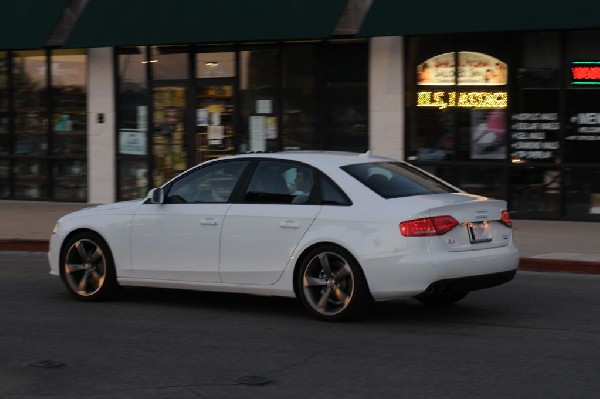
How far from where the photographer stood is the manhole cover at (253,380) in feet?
25.0

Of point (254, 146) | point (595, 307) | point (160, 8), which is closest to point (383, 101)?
point (254, 146)

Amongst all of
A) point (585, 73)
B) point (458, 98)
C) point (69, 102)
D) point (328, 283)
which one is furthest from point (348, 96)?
point (328, 283)

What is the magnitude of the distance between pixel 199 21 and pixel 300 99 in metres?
2.29

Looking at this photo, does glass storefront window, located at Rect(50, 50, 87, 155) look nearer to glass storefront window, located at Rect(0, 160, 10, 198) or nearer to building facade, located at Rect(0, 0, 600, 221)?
building facade, located at Rect(0, 0, 600, 221)

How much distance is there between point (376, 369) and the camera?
798 cm

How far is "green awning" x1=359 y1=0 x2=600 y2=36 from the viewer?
17562 mm

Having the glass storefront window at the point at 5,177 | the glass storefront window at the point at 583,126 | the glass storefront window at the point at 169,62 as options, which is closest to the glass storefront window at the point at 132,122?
the glass storefront window at the point at 169,62

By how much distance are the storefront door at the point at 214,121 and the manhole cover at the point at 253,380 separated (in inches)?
569

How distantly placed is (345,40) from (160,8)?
351 cm

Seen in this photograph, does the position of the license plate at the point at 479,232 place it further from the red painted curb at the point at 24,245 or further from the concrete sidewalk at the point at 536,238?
the red painted curb at the point at 24,245

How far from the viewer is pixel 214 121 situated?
22.3m

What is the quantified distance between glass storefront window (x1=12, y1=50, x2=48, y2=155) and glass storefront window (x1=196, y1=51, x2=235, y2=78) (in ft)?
11.8

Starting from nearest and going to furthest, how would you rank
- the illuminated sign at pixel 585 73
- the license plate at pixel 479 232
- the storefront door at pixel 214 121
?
the license plate at pixel 479 232 → the illuminated sign at pixel 585 73 → the storefront door at pixel 214 121

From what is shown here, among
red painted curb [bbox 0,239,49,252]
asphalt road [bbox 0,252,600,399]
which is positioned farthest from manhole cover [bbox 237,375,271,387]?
red painted curb [bbox 0,239,49,252]
